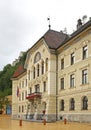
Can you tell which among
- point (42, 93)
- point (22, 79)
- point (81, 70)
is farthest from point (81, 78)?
point (22, 79)

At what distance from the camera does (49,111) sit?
44281mm

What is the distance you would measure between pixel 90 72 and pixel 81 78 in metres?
2.38

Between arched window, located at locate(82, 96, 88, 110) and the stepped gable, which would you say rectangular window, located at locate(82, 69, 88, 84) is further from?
the stepped gable

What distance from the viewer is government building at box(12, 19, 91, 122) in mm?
36531

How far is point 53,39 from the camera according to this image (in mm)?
48969

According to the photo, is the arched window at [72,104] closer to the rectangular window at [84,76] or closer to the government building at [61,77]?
the government building at [61,77]

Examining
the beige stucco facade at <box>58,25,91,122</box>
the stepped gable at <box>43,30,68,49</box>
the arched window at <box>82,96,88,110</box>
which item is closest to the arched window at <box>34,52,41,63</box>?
the stepped gable at <box>43,30,68,49</box>

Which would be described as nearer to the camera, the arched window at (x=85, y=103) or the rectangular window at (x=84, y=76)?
the arched window at (x=85, y=103)

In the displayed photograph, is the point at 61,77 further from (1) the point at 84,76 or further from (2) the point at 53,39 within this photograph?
(2) the point at 53,39

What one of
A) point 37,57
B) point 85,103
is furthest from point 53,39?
point 85,103

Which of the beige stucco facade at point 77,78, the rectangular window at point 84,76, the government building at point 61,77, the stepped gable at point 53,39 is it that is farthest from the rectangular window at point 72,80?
the stepped gable at point 53,39

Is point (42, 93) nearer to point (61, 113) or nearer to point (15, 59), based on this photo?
point (61, 113)

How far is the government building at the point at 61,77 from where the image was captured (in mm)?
36531

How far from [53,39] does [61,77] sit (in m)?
8.03
